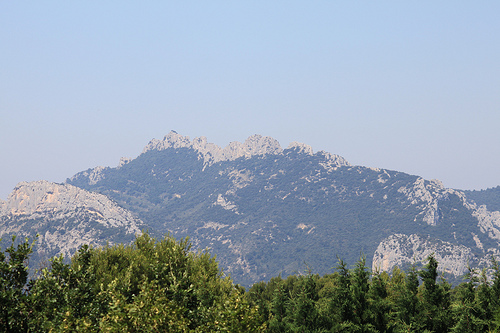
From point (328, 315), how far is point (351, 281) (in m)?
3.65

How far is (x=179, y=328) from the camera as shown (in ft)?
81.5

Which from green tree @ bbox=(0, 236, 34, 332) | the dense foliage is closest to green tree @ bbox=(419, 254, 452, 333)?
the dense foliage

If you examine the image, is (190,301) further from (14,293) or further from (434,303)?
(434,303)

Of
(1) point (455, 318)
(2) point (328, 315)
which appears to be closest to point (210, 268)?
(2) point (328, 315)

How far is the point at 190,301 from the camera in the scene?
32.8 metres

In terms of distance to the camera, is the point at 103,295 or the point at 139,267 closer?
the point at 103,295

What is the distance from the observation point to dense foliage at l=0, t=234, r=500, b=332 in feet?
84.8

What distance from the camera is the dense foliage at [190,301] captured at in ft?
84.8

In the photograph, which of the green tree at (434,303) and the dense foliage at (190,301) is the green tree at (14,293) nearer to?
the dense foliage at (190,301)

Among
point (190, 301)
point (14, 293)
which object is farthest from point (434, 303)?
point (14, 293)

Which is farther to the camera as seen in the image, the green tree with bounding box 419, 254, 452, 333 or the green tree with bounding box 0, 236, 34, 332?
the green tree with bounding box 419, 254, 452, 333

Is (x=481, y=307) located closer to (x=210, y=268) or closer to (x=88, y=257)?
(x=210, y=268)

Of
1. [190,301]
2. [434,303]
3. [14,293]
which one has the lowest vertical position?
[434,303]

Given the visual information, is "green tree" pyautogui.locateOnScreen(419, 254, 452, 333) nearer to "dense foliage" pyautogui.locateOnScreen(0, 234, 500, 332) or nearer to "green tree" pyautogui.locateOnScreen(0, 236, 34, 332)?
"dense foliage" pyautogui.locateOnScreen(0, 234, 500, 332)
